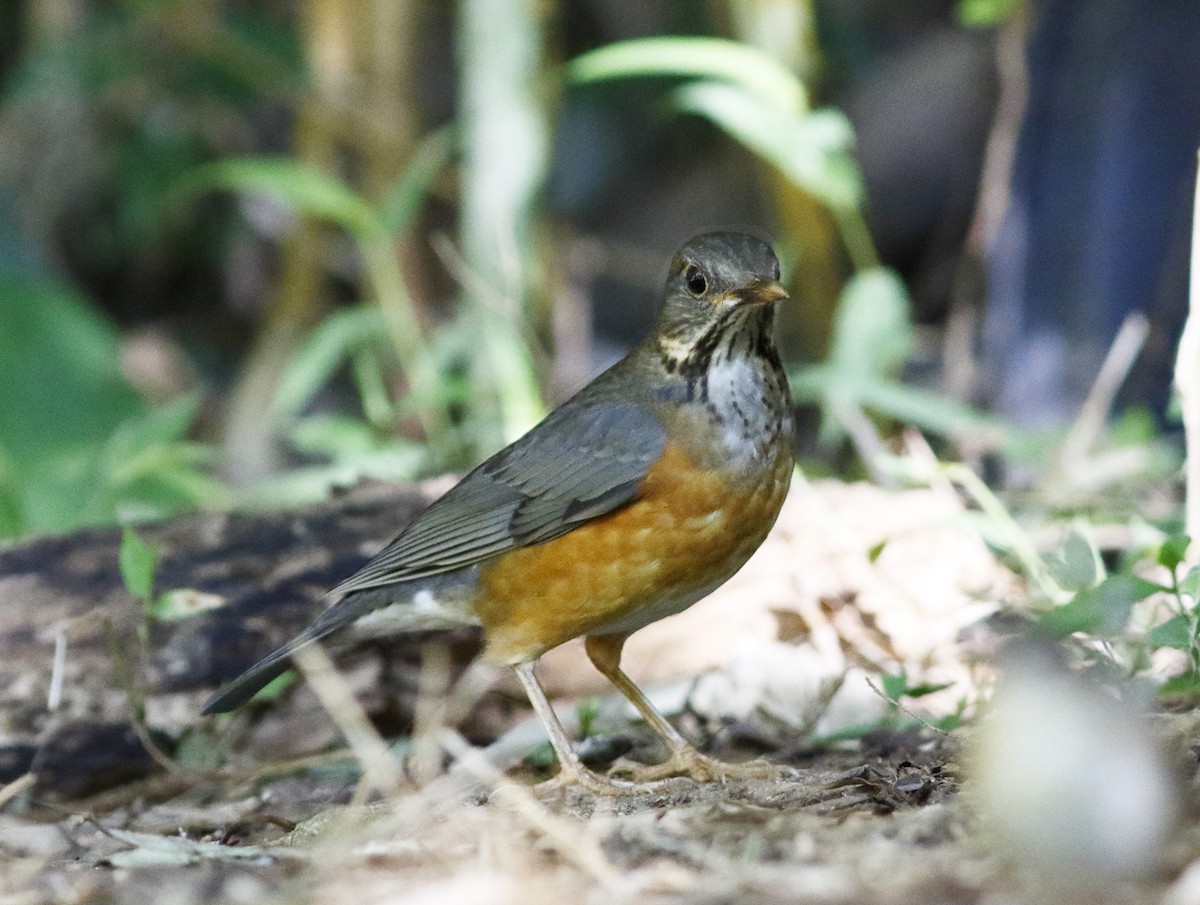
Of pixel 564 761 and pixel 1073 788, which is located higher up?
pixel 1073 788

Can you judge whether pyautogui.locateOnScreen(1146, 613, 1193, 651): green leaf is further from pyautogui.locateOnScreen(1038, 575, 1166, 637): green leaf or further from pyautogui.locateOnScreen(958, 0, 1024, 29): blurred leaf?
pyautogui.locateOnScreen(958, 0, 1024, 29): blurred leaf

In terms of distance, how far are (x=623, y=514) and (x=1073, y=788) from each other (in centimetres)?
198

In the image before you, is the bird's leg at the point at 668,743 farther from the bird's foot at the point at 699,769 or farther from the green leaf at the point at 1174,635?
the green leaf at the point at 1174,635

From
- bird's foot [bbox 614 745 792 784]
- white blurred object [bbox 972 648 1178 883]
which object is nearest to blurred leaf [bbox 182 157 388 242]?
bird's foot [bbox 614 745 792 784]

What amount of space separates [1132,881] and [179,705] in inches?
131

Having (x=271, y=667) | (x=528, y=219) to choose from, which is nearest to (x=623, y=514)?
(x=271, y=667)

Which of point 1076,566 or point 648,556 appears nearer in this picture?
point 1076,566

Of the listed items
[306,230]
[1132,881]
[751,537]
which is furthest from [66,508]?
[1132,881]

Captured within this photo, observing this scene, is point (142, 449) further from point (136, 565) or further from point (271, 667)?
point (271, 667)

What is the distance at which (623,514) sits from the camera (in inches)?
173

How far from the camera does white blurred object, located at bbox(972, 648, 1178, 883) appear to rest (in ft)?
8.24

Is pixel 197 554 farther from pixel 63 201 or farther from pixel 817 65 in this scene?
pixel 63 201

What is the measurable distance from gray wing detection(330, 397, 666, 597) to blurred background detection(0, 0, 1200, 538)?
1.17 metres

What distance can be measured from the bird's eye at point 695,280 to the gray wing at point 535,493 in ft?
1.34
